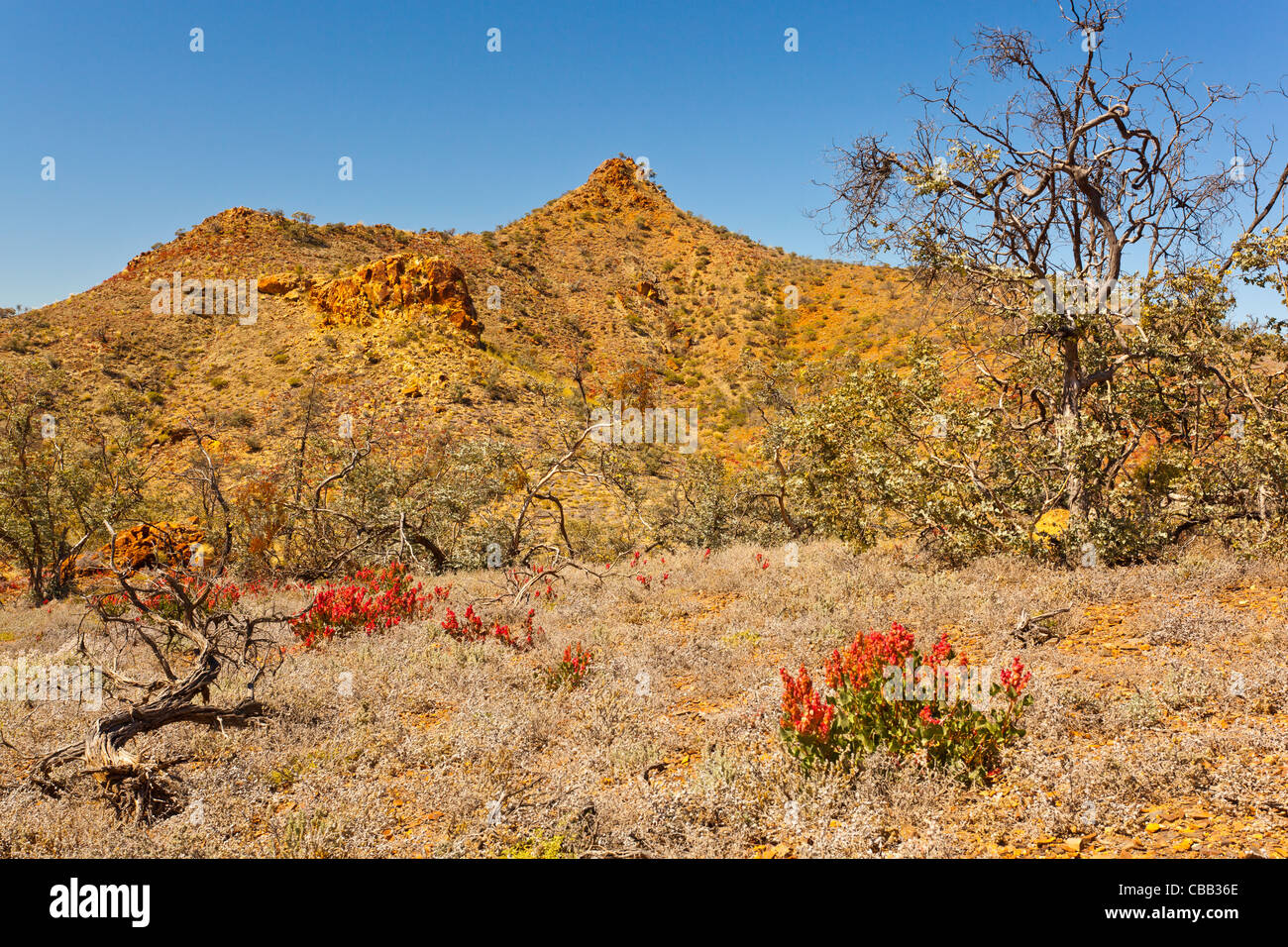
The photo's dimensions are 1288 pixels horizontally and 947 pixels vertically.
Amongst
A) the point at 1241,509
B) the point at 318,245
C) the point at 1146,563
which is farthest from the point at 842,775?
the point at 318,245

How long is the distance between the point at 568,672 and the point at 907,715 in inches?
123

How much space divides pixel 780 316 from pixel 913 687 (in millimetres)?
42841

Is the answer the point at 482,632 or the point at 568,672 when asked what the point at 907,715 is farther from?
the point at 482,632

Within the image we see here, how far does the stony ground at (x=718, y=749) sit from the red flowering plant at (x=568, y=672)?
13cm

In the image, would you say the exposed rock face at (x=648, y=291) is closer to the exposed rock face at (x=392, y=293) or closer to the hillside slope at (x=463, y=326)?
the hillside slope at (x=463, y=326)

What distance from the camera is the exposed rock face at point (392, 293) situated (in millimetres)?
33031

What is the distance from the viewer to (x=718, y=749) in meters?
4.34

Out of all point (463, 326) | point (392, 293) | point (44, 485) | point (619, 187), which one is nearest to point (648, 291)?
point (619, 187)

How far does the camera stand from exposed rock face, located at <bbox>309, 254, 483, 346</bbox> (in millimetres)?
33031

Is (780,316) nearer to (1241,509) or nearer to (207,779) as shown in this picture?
(1241,509)

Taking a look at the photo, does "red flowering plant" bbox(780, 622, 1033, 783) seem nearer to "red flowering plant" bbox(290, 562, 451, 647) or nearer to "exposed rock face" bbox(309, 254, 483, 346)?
"red flowering plant" bbox(290, 562, 451, 647)

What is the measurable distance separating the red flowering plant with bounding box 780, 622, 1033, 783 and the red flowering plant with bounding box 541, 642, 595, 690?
232 centimetres
